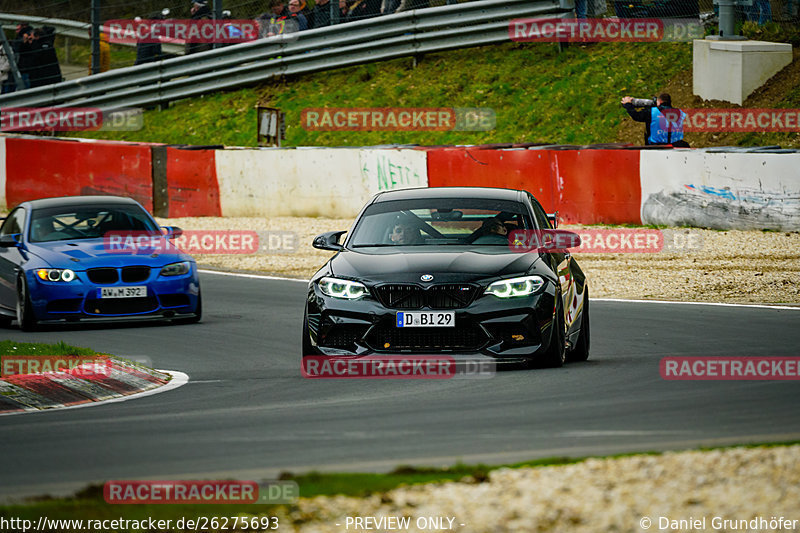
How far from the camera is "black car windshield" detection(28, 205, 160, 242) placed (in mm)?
14773

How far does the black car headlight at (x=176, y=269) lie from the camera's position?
1408 cm

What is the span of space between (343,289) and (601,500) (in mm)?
4686

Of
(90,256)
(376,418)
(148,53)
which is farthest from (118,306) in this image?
(148,53)

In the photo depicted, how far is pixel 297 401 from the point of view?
9.10 m

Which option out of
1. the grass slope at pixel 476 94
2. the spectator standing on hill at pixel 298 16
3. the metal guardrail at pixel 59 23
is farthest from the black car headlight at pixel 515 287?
the metal guardrail at pixel 59 23

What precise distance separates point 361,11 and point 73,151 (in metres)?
7.09

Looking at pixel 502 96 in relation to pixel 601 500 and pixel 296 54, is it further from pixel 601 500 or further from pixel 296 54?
pixel 601 500

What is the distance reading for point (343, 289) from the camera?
993cm

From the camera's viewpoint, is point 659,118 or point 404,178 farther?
point 404,178

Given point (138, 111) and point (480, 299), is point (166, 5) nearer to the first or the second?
point (138, 111)

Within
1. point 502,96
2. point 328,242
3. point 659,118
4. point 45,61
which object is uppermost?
point 45,61

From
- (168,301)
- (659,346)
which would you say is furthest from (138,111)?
(659,346)

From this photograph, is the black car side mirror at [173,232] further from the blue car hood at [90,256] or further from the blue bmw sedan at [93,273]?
the blue car hood at [90,256]

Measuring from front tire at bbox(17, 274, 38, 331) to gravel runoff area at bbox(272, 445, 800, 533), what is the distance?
8761 millimetres
